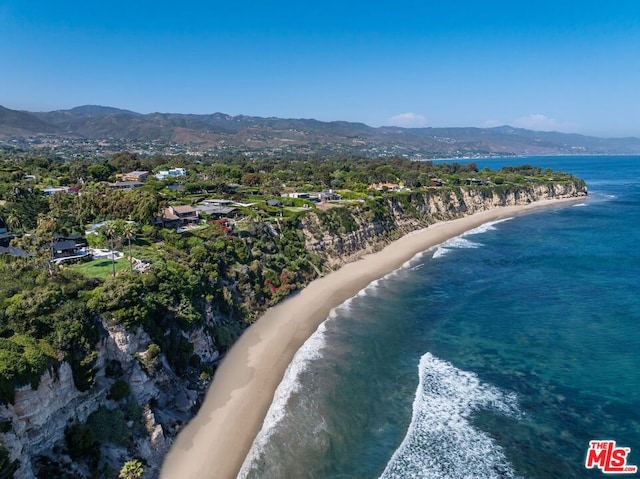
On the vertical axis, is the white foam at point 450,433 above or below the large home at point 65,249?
below

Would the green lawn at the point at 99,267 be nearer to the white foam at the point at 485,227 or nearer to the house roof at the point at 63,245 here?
the house roof at the point at 63,245

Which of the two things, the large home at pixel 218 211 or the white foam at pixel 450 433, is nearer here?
the white foam at pixel 450 433

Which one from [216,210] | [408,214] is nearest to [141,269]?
[216,210]

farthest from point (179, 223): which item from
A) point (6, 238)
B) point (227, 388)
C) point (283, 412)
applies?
point (283, 412)

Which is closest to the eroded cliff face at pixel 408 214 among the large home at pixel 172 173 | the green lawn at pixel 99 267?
the green lawn at pixel 99 267

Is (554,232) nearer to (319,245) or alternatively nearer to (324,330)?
(319,245)

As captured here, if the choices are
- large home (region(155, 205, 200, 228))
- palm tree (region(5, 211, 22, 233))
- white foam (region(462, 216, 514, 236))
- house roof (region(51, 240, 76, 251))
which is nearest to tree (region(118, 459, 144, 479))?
house roof (region(51, 240, 76, 251))

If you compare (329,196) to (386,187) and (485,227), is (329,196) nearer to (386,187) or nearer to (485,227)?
(386,187)
